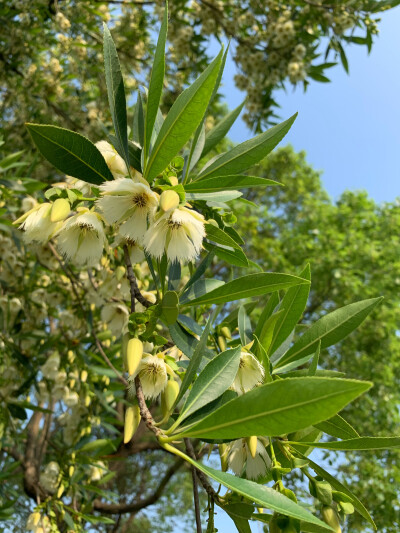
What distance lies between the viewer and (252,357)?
0.90 meters

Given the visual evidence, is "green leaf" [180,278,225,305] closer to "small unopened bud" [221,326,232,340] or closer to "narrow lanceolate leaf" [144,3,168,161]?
"small unopened bud" [221,326,232,340]

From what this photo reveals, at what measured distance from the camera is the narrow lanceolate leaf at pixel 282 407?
1.76ft

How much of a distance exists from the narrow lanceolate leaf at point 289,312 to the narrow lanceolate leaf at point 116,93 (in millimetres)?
459

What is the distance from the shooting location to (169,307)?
858mm

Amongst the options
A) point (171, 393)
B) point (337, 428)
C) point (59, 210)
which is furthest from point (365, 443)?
point (59, 210)

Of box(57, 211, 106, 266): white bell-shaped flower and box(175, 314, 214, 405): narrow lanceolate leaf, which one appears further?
box(57, 211, 106, 266): white bell-shaped flower

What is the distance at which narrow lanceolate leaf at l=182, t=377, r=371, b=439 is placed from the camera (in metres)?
0.54

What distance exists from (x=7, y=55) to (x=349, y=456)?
18.7 ft

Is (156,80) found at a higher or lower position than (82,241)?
higher

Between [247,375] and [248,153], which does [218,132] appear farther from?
[247,375]

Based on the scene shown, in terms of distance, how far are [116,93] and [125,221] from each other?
258 mm

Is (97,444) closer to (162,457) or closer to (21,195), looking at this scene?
(21,195)

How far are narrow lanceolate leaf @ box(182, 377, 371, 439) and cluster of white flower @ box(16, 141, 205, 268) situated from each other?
35 centimetres

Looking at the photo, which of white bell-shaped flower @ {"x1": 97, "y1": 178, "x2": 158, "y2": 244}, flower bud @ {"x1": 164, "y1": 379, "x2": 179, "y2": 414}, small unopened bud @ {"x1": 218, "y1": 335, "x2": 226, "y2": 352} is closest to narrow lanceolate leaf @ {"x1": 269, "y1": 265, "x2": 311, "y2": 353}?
small unopened bud @ {"x1": 218, "y1": 335, "x2": 226, "y2": 352}
